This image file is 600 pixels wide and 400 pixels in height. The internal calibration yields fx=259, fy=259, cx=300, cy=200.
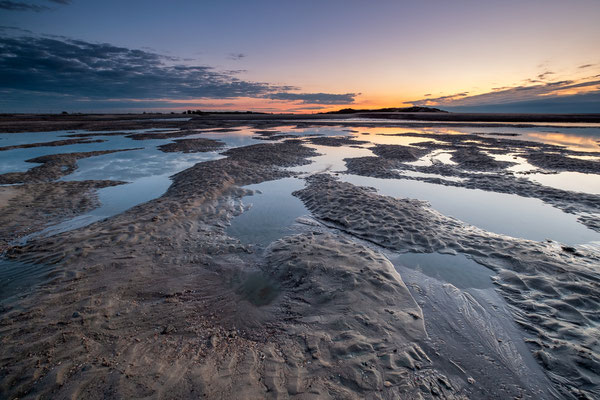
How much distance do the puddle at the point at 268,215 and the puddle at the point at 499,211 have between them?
4492mm

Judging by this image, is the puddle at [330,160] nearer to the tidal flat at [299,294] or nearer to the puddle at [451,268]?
the tidal flat at [299,294]

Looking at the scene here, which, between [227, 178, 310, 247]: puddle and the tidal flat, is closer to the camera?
the tidal flat

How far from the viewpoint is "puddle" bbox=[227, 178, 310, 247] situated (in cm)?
845

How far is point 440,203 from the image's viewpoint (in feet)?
37.1

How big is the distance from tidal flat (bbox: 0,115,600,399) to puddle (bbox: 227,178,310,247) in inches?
3.7

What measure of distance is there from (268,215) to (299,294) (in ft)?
16.4

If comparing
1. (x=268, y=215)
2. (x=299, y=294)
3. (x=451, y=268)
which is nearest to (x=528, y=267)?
(x=451, y=268)

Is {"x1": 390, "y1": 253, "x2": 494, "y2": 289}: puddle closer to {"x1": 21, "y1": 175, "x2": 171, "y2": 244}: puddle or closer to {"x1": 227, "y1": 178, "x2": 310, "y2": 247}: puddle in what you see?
{"x1": 227, "y1": 178, "x2": 310, "y2": 247}: puddle

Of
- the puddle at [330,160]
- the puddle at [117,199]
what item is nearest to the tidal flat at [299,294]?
the puddle at [117,199]

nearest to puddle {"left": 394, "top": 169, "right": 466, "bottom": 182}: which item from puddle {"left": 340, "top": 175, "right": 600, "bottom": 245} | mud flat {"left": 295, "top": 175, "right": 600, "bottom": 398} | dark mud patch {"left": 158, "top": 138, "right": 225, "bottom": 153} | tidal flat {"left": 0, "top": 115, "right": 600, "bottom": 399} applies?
puddle {"left": 340, "top": 175, "right": 600, "bottom": 245}

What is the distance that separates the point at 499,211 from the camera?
10.3 metres

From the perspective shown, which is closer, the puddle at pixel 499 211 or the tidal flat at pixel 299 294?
the tidal flat at pixel 299 294

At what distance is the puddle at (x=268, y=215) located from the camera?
27.7ft

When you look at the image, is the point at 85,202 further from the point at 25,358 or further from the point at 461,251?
the point at 461,251
